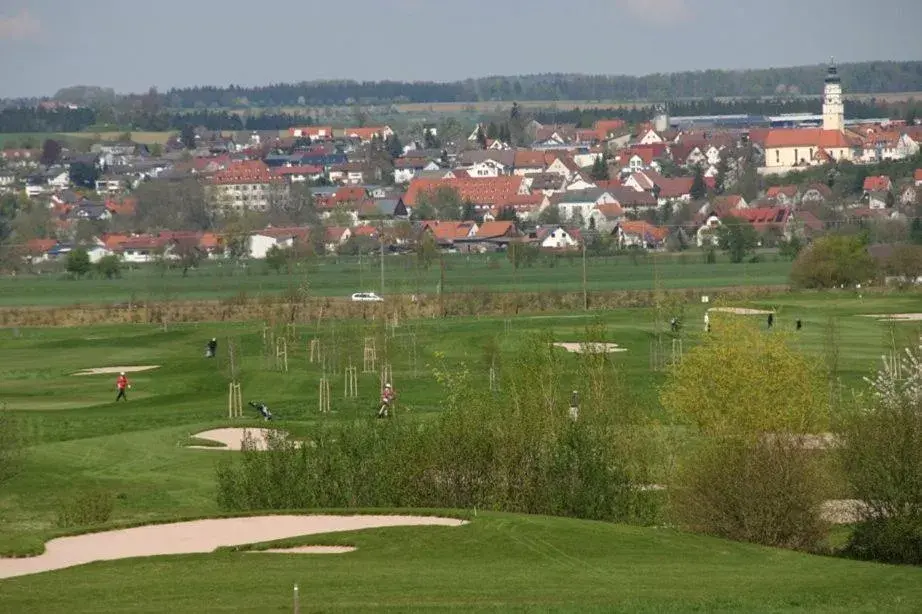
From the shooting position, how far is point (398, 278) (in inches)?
4769

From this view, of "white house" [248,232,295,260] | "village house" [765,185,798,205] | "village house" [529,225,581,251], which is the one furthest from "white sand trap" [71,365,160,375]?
"village house" [765,185,798,205]

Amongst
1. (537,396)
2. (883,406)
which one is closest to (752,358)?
(537,396)

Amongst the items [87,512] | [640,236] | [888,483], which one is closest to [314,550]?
[87,512]

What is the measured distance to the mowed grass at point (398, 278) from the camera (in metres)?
115

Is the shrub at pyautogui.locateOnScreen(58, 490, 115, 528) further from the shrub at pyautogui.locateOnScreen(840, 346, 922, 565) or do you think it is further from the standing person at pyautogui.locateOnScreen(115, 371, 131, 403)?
the standing person at pyautogui.locateOnScreen(115, 371, 131, 403)

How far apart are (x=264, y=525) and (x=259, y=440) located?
13653 millimetres

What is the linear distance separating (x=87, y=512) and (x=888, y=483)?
1552 centimetres

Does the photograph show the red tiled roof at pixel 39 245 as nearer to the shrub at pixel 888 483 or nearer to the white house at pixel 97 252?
the white house at pixel 97 252

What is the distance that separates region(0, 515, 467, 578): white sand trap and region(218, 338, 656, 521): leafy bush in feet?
7.83

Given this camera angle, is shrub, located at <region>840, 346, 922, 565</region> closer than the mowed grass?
Yes

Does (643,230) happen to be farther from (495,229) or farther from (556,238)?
(495,229)

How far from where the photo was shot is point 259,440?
52.0 metres

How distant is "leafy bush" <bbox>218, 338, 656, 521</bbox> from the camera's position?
40938 mm

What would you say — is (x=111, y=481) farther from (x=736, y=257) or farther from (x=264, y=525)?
(x=736, y=257)
